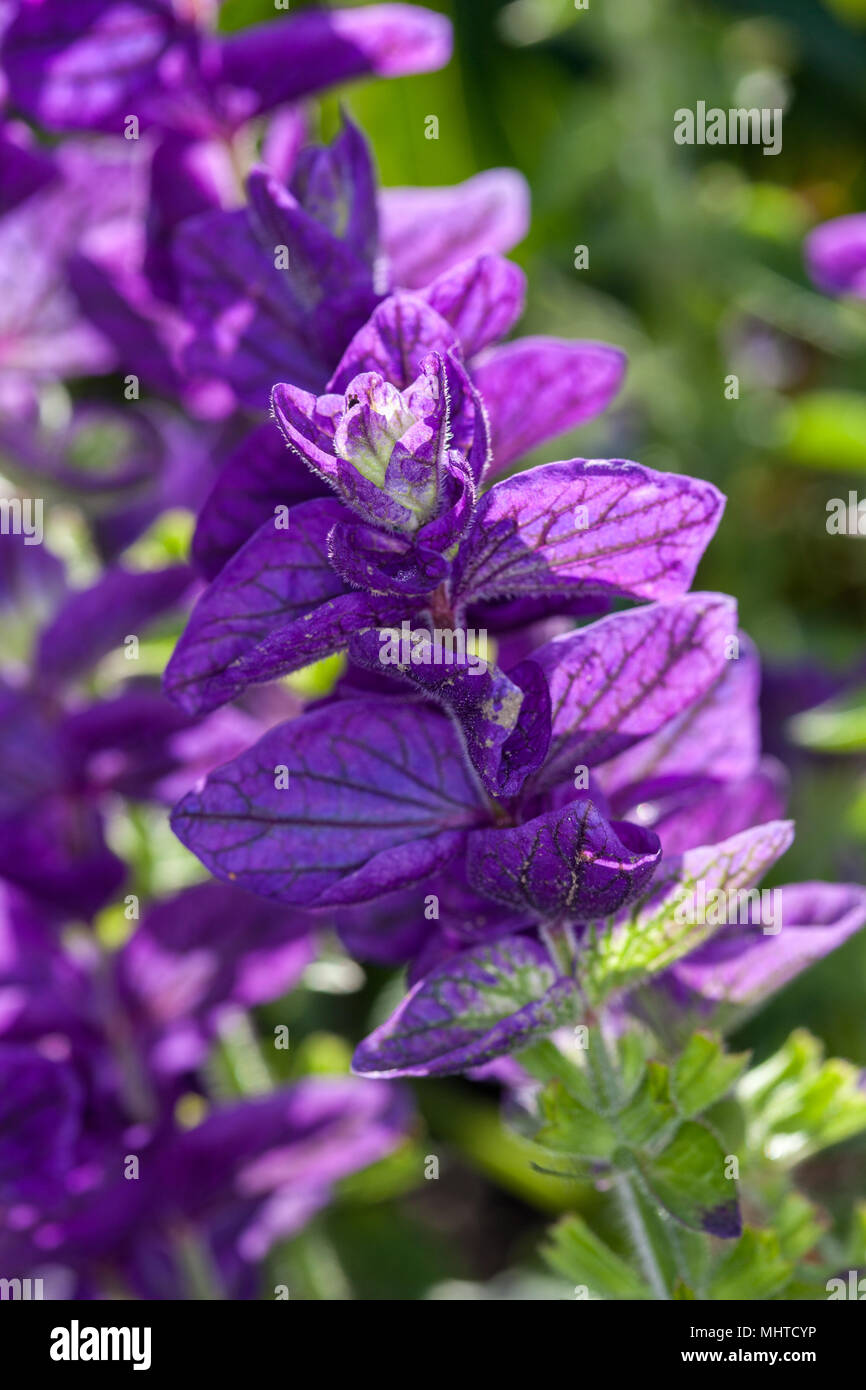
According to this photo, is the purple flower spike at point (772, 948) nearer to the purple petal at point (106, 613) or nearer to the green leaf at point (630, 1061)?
the green leaf at point (630, 1061)

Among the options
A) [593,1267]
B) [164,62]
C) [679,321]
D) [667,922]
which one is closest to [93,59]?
[164,62]

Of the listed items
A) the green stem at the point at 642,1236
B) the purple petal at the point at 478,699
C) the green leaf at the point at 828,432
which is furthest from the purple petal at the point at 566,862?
the green leaf at the point at 828,432

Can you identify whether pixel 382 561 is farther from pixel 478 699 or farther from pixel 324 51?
pixel 324 51

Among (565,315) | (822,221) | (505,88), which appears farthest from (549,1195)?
(505,88)

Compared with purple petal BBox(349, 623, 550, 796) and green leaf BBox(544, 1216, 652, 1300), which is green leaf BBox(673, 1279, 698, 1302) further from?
purple petal BBox(349, 623, 550, 796)

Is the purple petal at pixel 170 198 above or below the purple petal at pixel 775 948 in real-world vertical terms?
above

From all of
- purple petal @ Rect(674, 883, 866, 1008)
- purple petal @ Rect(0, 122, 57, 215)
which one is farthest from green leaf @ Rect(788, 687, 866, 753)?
purple petal @ Rect(0, 122, 57, 215)
